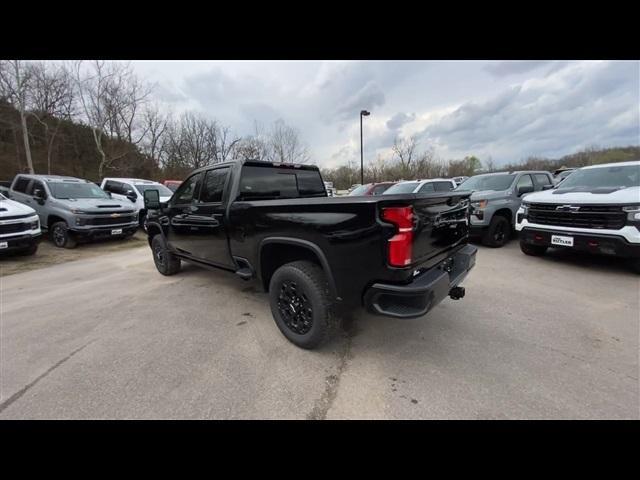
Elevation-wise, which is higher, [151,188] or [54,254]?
[151,188]

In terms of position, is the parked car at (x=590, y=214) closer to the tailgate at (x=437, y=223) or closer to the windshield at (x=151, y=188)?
the tailgate at (x=437, y=223)

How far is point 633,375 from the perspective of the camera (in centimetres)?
226

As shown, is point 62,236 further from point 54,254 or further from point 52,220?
point 54,254

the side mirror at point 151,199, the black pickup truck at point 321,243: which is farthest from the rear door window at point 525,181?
the side mirror at point 151,199

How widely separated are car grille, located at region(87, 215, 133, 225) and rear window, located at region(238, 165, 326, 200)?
684 centimetres

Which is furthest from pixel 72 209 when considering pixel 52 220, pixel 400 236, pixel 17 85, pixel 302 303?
pixel 17 85

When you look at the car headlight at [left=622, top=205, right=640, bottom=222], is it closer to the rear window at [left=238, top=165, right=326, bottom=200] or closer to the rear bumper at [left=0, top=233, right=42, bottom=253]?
the rear window at [left=238, top=165, right=326, bottom=200]

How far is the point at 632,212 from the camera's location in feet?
13.7

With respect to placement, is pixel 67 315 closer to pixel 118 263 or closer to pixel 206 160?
pixel 118 263

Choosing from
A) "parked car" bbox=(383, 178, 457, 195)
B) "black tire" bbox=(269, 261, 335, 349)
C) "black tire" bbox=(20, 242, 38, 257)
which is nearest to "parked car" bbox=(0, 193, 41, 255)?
"black tire" bbox=(20, 242, 38, 257)

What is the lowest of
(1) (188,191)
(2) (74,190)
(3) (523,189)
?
(3) (523,189)

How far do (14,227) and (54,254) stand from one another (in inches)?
53.8
